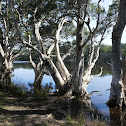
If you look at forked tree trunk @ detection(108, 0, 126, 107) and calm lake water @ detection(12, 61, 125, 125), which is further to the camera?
calm lake water @ detection(12, 61, 125, 125)

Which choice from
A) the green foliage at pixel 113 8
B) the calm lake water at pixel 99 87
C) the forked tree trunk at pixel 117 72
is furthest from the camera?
the green foliage at pixel 113 8

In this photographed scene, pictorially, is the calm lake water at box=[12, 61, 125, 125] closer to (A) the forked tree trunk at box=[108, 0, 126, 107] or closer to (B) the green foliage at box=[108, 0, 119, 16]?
(A) the forked tree trunk at box=[108, 0, 126, 107]

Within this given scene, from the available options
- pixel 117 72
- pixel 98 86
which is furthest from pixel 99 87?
pixel 117 72

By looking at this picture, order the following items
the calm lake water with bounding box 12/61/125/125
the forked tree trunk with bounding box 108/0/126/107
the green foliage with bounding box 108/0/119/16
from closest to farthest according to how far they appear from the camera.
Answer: the forked tree trunk with bounding box 108/0/126/107
the calm lake water with bounding box 12/61/125/125
the green foliage with bounding box 108/0/119/16

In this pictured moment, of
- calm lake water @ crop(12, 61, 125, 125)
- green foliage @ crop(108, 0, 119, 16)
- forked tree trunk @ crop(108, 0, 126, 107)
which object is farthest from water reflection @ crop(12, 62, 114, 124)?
green foliage @ crop(108, 0, 119, 16)

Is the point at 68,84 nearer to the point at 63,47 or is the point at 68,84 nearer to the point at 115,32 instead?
the point at 115,32

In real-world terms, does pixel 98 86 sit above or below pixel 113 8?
below

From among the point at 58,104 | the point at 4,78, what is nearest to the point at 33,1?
the point at 4,78

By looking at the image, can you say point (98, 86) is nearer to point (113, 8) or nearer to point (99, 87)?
point (99, 87)

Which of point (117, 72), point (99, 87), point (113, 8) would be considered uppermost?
point (113, 8)

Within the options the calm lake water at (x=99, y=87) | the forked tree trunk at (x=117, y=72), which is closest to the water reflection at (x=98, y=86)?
the calm lake water at (x=99, y=87)

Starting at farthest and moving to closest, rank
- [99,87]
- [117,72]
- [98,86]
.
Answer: [98,86], [99,87], [117,72]


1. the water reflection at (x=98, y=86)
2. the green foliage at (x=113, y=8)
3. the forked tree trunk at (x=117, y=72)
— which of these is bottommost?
the water reflection at (x=98, y=86)

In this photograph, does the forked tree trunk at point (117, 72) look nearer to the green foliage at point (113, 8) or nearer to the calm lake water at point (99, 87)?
the calm lake water at point (99, 87)
